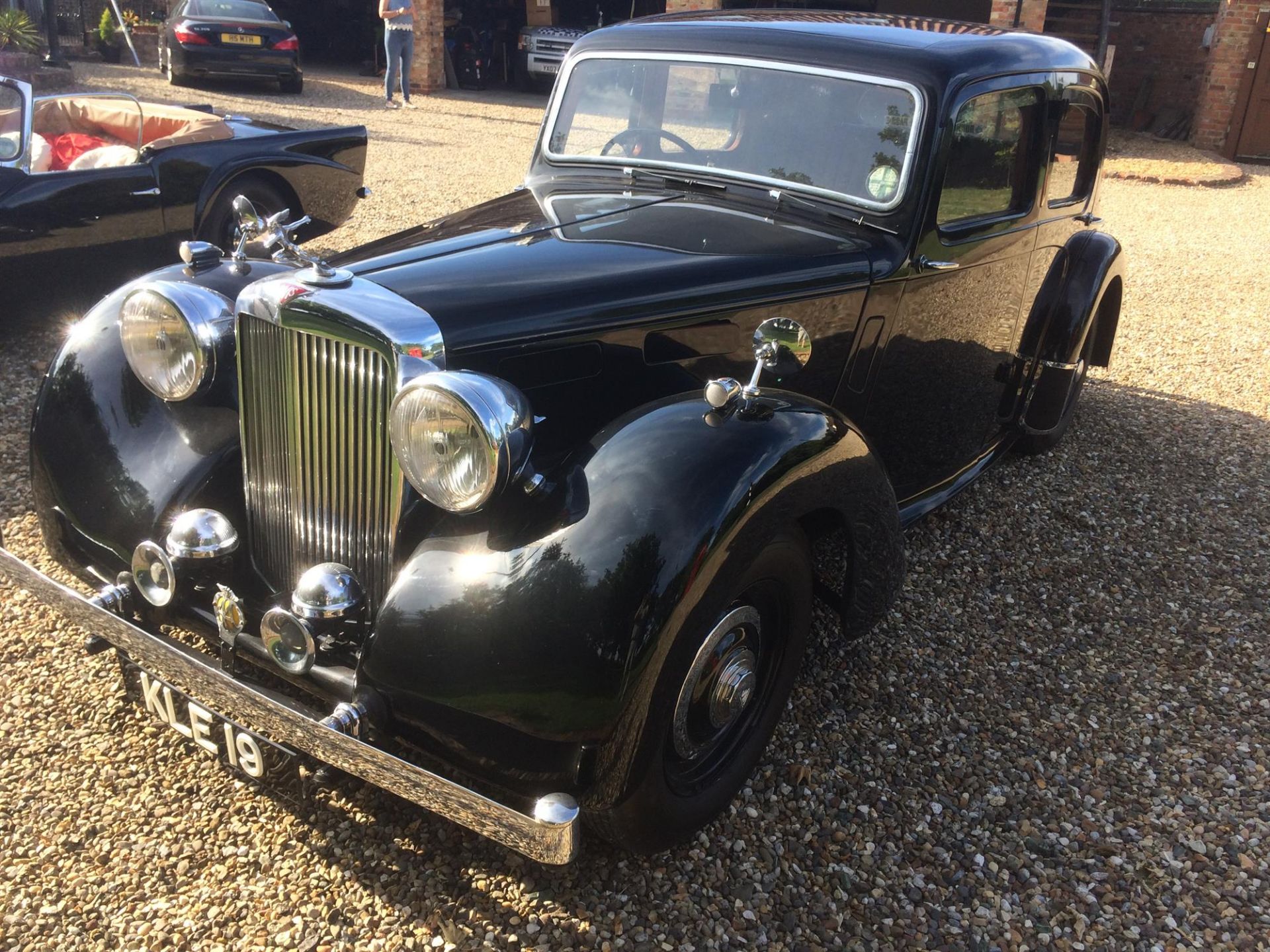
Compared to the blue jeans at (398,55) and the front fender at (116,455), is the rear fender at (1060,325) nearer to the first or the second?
the front fender at (116,455)

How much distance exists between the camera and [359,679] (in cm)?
194

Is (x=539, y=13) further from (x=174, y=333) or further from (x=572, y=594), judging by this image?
(x=572, y=594)

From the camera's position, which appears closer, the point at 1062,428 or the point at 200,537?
the point at 200,537

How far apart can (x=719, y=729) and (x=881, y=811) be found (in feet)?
1.68

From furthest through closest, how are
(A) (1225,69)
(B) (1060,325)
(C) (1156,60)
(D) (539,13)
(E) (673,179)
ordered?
1. (D) (539,13)
2. (C) (1156,60)
3. (A) (1225,69)
4. (B) (1060,325)
5. (E) (673,179)

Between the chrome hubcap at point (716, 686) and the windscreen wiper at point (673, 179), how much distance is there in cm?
141

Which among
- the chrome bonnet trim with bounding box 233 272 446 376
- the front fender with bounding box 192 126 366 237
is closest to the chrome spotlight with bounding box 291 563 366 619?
the chrome bonnet trim with bounding box 233 272 446 376

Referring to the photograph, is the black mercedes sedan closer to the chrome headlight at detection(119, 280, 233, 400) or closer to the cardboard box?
the cardboard box

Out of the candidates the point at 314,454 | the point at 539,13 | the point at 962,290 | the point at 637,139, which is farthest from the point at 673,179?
the point at 539,13

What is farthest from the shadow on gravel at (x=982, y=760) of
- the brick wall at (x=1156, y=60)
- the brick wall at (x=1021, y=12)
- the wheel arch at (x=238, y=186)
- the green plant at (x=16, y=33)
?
the brick wall at (x=1156, y=60)

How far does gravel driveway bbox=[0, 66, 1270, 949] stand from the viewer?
6.72ft

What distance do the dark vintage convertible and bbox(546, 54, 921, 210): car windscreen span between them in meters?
3.01

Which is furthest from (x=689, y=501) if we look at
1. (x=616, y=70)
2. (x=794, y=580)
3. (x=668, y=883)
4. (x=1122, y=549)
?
(x=1122, y=549)

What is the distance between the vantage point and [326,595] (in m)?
2.01
